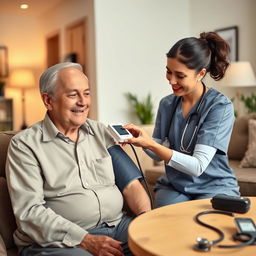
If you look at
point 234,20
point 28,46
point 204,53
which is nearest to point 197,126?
point 204,53

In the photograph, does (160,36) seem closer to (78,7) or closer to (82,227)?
(78,7)

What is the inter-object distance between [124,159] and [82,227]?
0.33 m

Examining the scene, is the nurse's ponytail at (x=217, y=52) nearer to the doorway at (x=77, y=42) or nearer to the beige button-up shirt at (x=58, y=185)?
the beige button-up shirt at (x=58, y=185)

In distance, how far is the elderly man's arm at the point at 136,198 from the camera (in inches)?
64.4

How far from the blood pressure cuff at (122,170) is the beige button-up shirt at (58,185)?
4 cm

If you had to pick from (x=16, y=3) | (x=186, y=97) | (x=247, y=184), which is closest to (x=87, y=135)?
(x=186, y=97)

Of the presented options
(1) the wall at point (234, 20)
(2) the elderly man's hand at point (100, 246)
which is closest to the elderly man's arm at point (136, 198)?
(2) the elderly man's hand at point (100, 246)

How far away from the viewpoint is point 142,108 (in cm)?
552

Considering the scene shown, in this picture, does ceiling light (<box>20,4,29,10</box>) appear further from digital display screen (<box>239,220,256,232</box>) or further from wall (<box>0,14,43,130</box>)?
digital display screen (<box>239,220,256,232</box>)

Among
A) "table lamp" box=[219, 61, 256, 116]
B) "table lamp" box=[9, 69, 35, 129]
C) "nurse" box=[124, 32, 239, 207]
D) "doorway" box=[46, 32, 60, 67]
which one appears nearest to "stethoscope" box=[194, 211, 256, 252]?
"nurse" box=[124, 32, 239, 207]

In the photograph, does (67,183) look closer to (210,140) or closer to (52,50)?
(210,140)

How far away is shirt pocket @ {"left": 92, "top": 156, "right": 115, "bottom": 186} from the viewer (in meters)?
1.58

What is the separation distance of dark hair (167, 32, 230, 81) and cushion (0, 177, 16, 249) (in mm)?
889

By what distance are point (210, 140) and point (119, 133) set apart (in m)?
0.39
